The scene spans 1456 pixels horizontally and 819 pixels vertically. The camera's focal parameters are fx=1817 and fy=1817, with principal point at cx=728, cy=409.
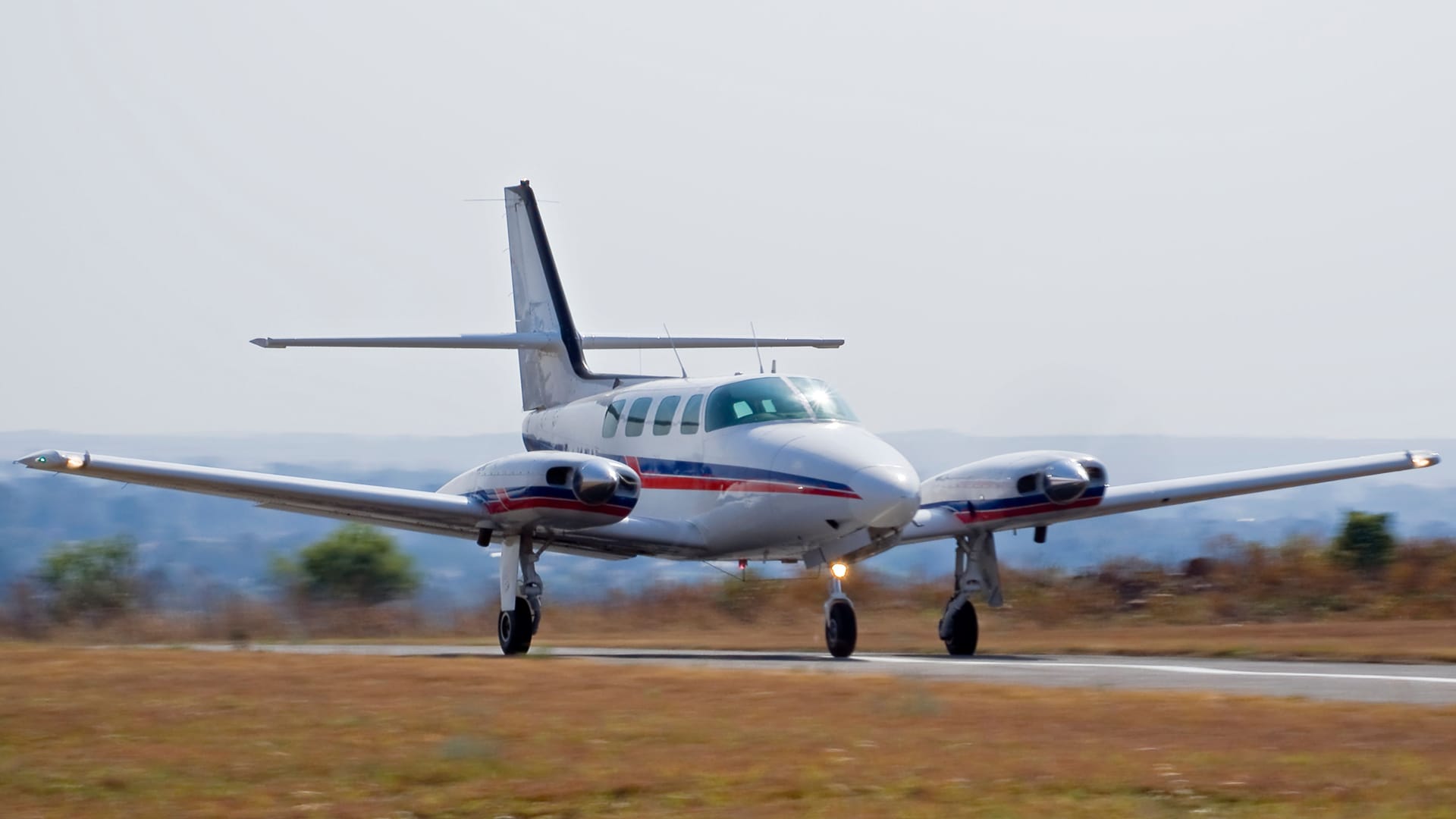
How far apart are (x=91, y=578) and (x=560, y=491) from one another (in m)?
14.5

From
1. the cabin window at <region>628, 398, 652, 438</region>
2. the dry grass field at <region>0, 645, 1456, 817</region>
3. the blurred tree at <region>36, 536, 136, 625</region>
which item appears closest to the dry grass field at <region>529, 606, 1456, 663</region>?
the cabin window at <region>628, 398, 652, 438</region>

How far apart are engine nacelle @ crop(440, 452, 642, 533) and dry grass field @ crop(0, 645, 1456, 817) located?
20.0 ft

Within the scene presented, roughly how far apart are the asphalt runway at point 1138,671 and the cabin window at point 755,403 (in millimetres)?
2693

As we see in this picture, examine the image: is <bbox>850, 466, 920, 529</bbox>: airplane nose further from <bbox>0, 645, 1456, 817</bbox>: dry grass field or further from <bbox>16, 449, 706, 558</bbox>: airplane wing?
<bbox>0, 645, 1456, 817</bbox>: dry grass field

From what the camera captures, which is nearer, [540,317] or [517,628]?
[517,628]

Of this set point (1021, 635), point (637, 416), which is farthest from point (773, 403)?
point (1021, 635)

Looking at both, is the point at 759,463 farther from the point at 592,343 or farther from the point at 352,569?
the point at 352,569

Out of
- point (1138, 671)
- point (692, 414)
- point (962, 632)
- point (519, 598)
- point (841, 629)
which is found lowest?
point (1138, 671)

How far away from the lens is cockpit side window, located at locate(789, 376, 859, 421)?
20734 mm

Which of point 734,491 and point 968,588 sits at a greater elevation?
point 734,491

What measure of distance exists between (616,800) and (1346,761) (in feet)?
12.5

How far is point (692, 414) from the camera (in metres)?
21.4

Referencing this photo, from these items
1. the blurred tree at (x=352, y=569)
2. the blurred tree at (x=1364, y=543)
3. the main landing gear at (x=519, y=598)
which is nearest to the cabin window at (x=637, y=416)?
the main landing gear at (x=519, y=598)

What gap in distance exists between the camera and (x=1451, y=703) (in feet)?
40.2
